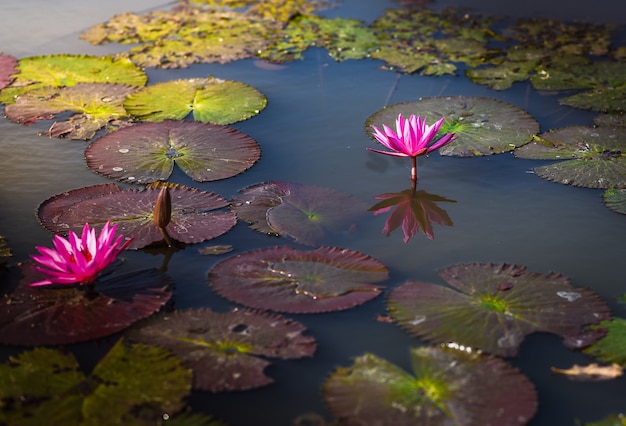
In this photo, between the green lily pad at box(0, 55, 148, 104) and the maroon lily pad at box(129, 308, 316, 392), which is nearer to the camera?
the maroon lily pad at box(129, 308, 316, 392)

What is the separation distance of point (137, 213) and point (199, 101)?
4.26ft

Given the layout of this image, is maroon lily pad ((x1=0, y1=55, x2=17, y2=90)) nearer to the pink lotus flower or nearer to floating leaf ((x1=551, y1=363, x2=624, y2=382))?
the pink lotus flower

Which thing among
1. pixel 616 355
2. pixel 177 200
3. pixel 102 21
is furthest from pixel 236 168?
pixel 102 21

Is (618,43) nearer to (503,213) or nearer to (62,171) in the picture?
(503,213)

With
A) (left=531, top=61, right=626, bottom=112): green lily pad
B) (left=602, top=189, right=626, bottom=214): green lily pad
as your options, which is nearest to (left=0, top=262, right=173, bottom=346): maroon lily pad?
(left=602, top=189, right=626, bottom=214): green lily pad

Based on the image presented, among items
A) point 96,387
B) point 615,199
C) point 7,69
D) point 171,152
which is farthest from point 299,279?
point 7,69

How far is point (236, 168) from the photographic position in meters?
3.31

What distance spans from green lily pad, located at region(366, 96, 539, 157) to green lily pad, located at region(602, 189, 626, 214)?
546 millimetres

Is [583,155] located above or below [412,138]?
below

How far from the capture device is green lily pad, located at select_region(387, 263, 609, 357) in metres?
2.21

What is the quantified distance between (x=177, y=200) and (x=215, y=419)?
123 centimetres

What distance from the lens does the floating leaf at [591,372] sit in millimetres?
2086

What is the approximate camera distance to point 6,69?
14.6 feet

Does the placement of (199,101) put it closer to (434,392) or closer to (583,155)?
(583,155)
